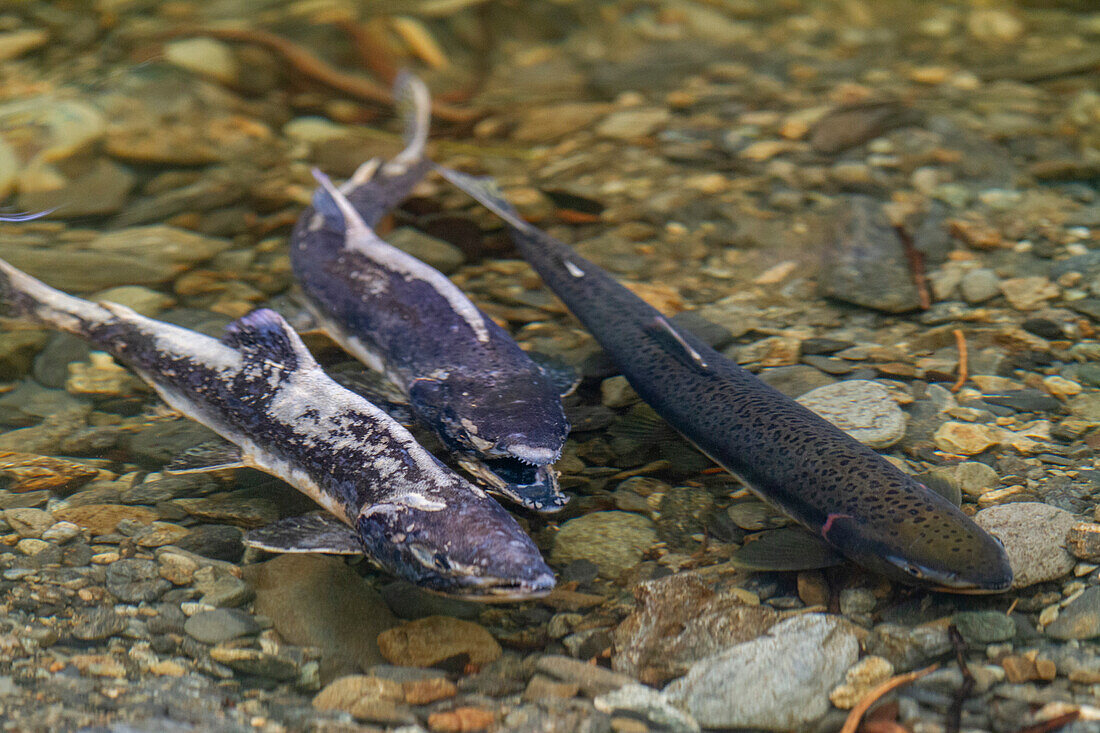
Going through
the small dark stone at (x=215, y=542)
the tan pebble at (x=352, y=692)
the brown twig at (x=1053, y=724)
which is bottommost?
the small dark stone at (x=215, y=542)

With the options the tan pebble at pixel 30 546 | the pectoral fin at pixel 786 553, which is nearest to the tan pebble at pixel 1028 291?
the pectoral fin at pixel 786 553

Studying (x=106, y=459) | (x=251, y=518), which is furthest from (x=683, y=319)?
(x=106, y=459)

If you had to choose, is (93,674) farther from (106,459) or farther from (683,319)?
(683,319)

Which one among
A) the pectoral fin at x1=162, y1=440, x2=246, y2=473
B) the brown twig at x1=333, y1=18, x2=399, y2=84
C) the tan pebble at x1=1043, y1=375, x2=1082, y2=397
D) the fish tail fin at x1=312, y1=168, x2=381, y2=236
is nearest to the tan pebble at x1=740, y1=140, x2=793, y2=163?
the tan pebble at x1=1043, y1=375, x2=1082, y2=397

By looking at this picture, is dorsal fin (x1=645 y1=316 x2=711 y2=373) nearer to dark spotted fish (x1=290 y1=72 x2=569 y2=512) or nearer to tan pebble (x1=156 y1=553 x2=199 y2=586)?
dark spotted fish (x1=290 y1=72 x2=569 y2=512)

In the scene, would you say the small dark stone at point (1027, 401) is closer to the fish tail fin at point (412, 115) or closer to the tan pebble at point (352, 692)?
the tan pebble at point (352, 692)

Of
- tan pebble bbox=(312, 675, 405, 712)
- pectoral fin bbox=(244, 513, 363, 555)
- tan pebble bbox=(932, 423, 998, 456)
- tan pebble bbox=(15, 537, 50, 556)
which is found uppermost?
tan pebble bbox=(932, 423, 998, 456)
